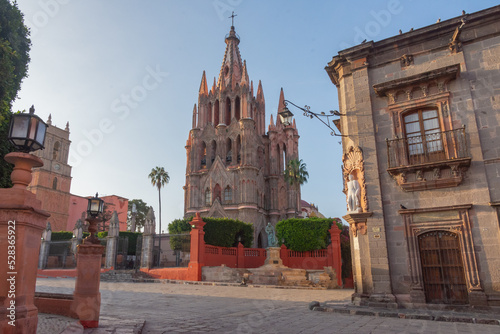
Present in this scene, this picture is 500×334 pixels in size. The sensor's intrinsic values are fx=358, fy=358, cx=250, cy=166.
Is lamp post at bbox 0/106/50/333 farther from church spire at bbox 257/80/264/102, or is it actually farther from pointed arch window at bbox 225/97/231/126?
church spire at bbox 257/80/264/102

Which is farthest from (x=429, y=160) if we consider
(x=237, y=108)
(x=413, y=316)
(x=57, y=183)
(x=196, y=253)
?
(x=57, y=183)

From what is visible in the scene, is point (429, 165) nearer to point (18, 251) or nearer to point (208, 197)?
point (18, 251)

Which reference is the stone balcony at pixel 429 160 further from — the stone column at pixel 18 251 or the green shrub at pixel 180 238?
the green shrub at pixel 180 238

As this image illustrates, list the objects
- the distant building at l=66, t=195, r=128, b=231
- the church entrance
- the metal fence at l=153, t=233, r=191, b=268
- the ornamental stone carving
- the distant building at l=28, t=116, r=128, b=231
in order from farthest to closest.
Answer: the distant building at l=66, t=195, r=128, b=231 → the distant building at l=28, t=116, r=128, b=231 → the metal fence at l=153, t=233, r=191, b=268 → the ornamental stone carving → the church entrance

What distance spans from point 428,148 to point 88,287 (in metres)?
10.3

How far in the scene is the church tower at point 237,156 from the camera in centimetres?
4603

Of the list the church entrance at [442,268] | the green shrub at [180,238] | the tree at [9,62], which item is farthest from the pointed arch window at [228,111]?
the church entrance at [442,268]

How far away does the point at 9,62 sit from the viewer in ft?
30.3

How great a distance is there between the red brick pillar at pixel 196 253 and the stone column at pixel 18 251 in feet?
68.1

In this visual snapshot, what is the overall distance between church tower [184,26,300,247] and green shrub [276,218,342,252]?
1287cm

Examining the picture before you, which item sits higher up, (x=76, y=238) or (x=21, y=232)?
(x=76, y=238)

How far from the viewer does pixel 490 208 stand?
10.2 meters

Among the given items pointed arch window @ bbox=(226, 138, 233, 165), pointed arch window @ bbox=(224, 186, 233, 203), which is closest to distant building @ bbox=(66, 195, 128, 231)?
pointed arch window @ bbox=(224, 186, 233, 203)

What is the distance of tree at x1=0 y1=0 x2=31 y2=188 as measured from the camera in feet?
28.4
